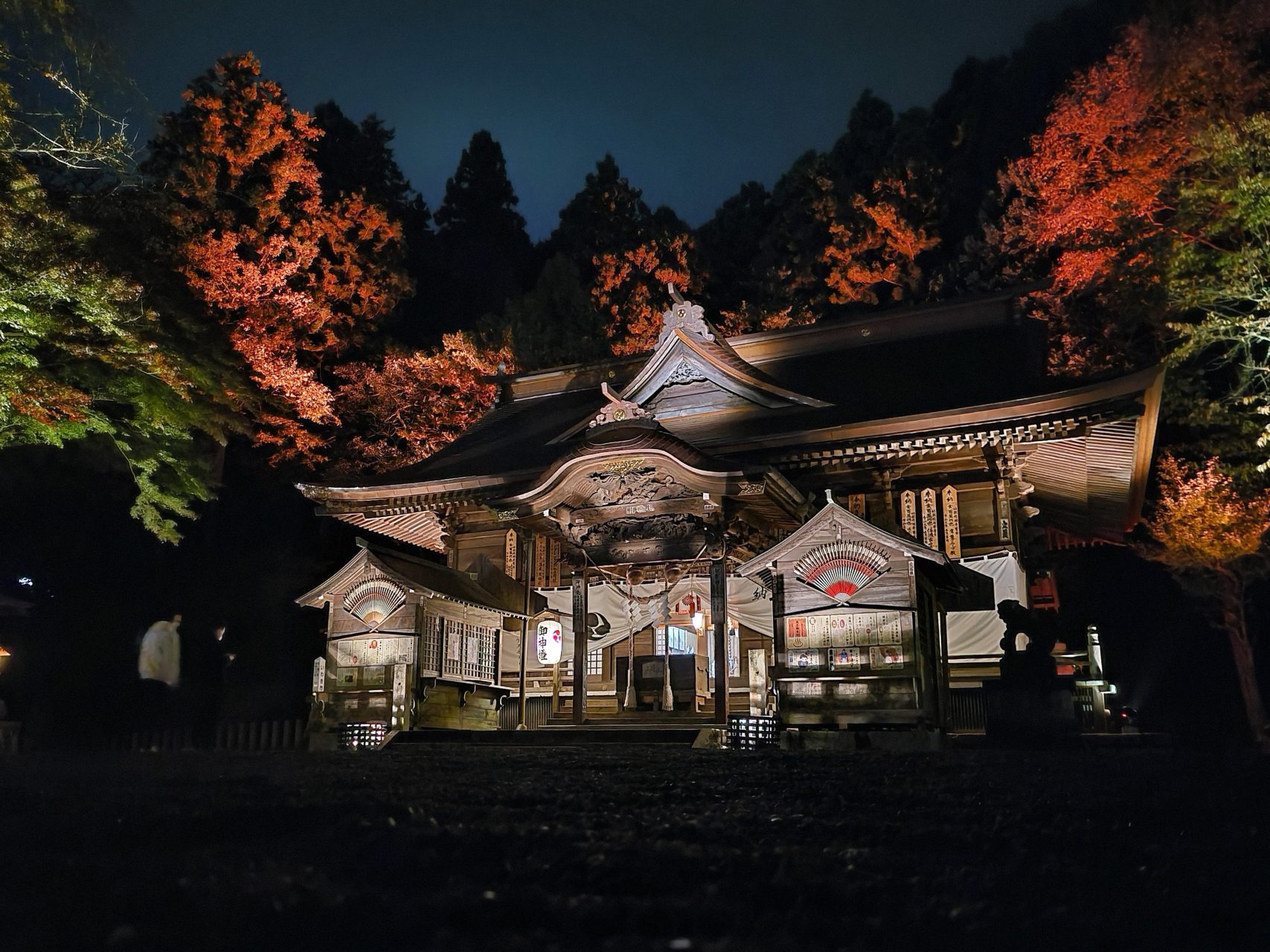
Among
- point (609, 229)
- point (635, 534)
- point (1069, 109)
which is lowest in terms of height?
point (635, 534)

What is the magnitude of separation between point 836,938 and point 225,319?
2493 cm

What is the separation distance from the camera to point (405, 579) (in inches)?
542

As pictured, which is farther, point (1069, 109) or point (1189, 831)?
point (1069, 109)

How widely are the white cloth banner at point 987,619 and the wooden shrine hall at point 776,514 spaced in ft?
0.11

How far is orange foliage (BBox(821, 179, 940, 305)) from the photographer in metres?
35.5

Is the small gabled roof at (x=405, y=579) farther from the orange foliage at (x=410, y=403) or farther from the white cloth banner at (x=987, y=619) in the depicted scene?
the orange foliage at (x=410, y=403)

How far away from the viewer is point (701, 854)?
8.38ft

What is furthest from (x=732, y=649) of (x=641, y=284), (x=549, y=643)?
(x=641, y=284)

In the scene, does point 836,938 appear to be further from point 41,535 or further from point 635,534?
point 41,535

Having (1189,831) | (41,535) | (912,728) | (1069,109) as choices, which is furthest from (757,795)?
(1069,109)

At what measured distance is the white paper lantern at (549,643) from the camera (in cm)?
1583

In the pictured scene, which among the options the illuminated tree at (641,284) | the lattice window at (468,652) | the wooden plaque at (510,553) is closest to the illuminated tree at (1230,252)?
the wooden plaque at (510,553)

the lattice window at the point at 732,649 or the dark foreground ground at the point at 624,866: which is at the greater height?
the lattice window at the point at 732,649

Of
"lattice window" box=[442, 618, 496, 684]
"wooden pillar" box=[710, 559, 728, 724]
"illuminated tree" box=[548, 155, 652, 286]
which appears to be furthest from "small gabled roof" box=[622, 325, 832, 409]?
"illuminated tree" box=[548, 155, 652, 286]
